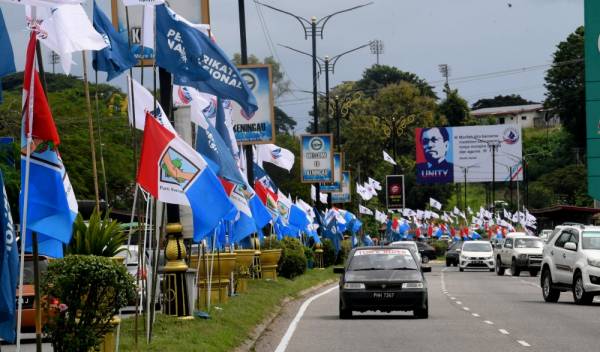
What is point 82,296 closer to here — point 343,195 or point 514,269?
point 514,269

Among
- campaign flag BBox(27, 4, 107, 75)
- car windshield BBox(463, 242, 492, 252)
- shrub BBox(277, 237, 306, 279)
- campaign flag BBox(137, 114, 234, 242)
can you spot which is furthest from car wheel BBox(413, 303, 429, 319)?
car windshield BBox(463, 242, 492, 252)

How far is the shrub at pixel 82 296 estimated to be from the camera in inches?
544

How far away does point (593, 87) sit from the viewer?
48.2 meters

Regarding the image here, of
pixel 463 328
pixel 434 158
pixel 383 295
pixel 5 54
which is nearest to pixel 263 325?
pixel 383 295

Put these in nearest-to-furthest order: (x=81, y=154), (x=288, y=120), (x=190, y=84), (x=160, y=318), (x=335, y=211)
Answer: (x=160, y=318), (x=190, y=84), (x=335, y=211), (x=81, y=154), (x=288, y=120)

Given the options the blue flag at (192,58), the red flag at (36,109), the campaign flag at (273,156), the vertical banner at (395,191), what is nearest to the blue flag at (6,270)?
the red flag at (36,109)

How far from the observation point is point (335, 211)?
6278 cm

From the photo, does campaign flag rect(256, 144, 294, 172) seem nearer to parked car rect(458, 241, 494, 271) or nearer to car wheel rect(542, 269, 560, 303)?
car wheel rect(542, 269, 560, 303)

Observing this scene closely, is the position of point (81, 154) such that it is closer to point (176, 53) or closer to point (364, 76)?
point (176, 53)

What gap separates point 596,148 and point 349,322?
26.7 meters

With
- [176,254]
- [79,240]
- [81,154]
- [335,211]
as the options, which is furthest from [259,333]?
[81,154]

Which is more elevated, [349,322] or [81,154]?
[81,154]

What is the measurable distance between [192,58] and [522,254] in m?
36.2

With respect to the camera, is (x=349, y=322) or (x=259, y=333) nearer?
(x=259, y=333)
